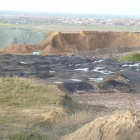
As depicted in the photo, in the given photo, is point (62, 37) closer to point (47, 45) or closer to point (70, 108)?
point (47, 45)

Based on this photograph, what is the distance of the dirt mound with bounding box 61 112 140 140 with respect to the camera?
554 centimetres

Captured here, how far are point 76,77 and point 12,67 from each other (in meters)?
4.37

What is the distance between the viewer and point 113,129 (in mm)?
5613

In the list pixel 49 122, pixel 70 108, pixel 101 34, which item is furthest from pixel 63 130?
pixel 101 34

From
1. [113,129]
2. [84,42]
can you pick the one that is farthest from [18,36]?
[113,129]

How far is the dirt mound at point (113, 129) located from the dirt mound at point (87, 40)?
39.6 metres

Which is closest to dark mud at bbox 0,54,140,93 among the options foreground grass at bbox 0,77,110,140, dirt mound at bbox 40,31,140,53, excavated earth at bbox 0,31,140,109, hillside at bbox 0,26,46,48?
excavated earth at bbox 0,31,140,109

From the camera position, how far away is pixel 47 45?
47.7 meters

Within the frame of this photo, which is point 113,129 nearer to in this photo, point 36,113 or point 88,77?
point 36,113

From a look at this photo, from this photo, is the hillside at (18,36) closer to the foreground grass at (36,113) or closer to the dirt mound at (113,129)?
the foreground grass at (36,113)

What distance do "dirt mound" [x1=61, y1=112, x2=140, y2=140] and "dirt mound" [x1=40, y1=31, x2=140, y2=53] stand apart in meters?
39.6

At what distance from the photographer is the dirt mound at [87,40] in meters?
47.1

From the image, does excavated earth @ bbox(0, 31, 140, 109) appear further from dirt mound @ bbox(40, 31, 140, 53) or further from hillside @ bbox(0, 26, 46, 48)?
hillside @ bbox(0, 26, 46, 48)

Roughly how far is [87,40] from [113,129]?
4422 cm
